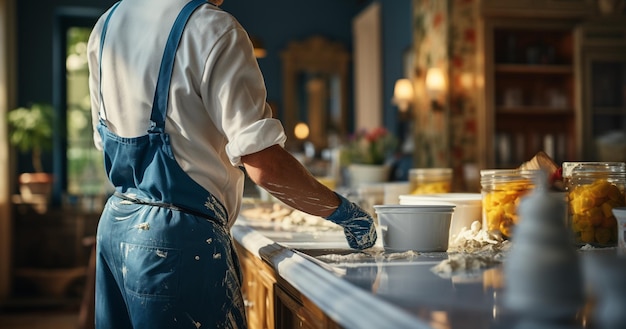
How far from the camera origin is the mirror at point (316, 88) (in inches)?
322

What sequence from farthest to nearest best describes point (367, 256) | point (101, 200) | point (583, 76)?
1. point (101, 200)
2. point (583, 76)
3. point (367, 256)

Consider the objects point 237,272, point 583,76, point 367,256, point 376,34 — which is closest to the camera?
point 367,256

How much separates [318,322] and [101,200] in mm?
6184

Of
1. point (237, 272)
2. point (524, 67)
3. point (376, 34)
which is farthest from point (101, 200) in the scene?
point (237, 272)

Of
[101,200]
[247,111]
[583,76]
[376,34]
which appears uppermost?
[376,34]

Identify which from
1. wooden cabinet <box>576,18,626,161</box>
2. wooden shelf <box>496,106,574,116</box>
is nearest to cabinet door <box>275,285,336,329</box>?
wooden shelf <box>496,106,574,116</box>

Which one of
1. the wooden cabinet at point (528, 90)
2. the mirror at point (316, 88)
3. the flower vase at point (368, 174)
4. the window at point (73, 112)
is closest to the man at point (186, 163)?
the flower vase at point (368, 174)

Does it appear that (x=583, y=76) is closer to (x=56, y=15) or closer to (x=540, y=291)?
(x=56, y=15)

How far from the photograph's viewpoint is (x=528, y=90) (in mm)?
6453

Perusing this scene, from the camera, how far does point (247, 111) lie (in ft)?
4.88

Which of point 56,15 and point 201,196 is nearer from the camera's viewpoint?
point 201,196

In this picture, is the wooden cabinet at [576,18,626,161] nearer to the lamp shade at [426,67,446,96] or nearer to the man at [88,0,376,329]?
the lamp shade at [426,67,446,96]

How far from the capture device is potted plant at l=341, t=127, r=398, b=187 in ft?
12.7

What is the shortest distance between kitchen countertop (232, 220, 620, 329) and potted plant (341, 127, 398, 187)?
88.7 inches
